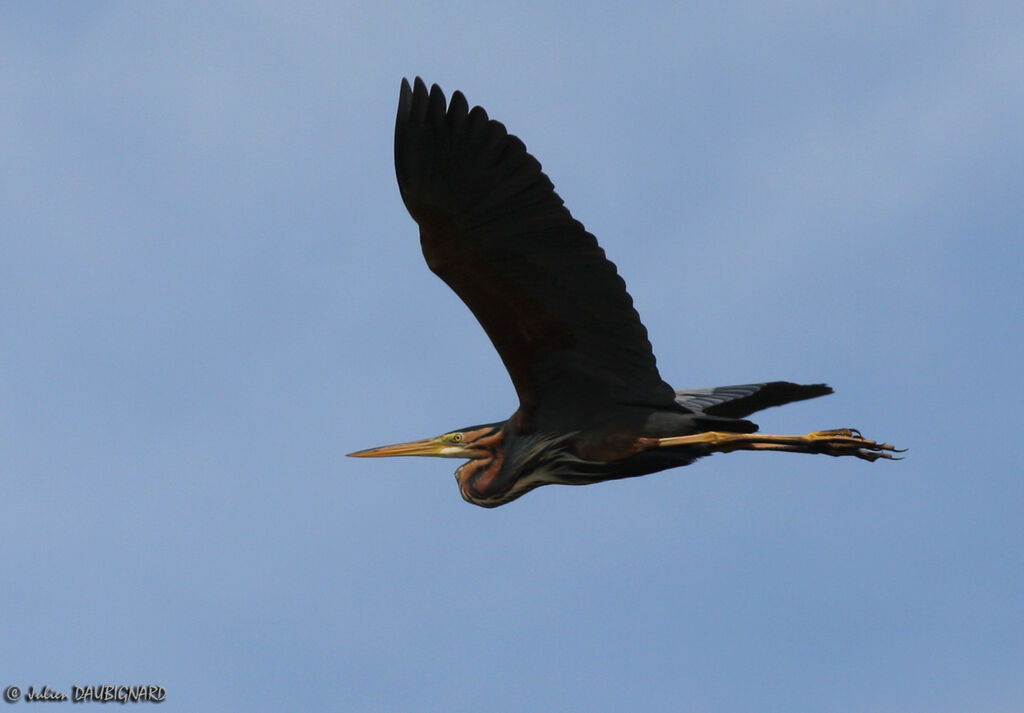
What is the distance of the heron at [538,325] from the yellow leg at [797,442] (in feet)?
0.03

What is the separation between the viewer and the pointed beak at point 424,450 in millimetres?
12023

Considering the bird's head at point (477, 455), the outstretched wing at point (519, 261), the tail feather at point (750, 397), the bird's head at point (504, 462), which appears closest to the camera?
the outstretched wing at point (519, 261)

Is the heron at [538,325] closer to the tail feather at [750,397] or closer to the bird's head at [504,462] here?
the bird's head at [504,462]

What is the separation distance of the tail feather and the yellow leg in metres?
1.03

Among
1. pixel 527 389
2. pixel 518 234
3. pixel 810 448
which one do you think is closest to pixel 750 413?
pixel 810 448

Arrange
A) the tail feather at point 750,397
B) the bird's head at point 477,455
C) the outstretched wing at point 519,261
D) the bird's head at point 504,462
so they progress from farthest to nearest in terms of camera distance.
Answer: the tail feather at point 750,397 < the bird's head at point 477,455 < the bird's head at point 504,462 < the outstretched wing at point 519,261

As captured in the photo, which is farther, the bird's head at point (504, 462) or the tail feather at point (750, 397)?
the tail feather at point (750, 397)

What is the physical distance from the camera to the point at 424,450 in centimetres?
1239

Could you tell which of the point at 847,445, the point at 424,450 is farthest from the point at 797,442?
the point at 424,450

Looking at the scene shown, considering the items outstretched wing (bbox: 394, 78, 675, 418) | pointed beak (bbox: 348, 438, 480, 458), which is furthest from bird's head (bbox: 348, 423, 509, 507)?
outstretched wing (bbox: 394, 78, 675, 418)

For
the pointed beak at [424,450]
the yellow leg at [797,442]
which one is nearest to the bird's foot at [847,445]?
the yellow leg at [797,442]

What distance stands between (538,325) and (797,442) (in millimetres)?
2117

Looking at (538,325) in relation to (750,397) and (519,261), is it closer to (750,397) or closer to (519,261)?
(519,261)

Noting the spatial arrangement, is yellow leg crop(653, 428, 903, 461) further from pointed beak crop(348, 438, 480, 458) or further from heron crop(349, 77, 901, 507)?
pointed beak crop(348, 438, 480, 458)
